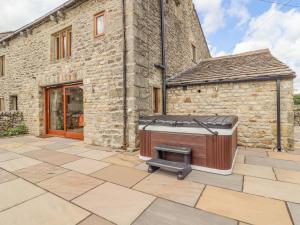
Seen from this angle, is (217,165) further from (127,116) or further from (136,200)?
(127,116)

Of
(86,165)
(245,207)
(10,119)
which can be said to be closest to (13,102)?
(10,119)

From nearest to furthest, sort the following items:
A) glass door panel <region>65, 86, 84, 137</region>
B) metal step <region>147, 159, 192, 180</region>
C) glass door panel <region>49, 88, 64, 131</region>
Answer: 1. metal step <region>147, 159, 192, 180</region>
2. glass door panel <region>65, 86, 84, 137</region>
3. glass door panel <region>49, 88, 64, 131</region>

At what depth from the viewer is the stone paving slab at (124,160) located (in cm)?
428

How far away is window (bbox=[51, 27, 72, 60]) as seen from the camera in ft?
24.1

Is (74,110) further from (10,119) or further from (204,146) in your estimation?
(204,146)

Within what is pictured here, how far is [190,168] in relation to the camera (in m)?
3.75

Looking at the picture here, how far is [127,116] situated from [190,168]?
8.87 ft

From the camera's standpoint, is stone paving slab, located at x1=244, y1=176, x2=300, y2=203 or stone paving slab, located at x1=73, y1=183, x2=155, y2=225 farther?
stone paving slab, located at x1=244, y1=176, x2=300, y2=203

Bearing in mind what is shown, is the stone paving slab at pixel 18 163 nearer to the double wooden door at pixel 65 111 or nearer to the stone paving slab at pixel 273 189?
the double wooden door at pixel 65 111

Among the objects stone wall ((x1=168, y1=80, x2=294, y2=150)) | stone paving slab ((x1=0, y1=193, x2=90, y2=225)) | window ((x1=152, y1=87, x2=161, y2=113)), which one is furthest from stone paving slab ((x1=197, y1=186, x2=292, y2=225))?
window ((x1=152, y1=87, x2=161, y2=113))

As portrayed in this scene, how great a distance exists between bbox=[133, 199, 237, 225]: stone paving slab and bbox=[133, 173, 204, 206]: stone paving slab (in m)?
0.20

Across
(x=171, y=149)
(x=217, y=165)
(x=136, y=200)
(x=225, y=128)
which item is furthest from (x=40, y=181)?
(x=225, y=128)

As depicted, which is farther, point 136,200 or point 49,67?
point 49,67

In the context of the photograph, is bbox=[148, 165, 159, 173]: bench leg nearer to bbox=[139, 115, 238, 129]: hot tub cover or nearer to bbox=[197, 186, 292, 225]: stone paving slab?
bbox=[139, 115, 238, 129]: hot tub cover
